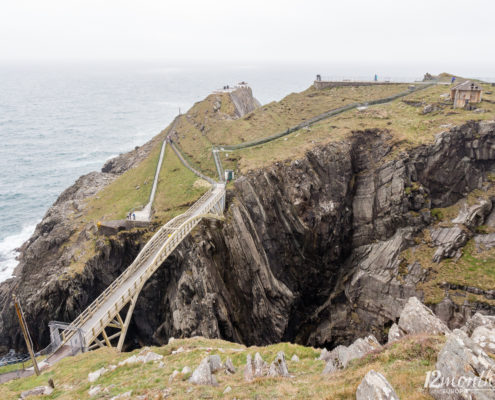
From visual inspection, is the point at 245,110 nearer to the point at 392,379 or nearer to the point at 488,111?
the point at 488,111

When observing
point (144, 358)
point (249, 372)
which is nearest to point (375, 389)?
point (249, 372)

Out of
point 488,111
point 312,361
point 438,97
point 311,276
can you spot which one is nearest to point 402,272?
point 311,276

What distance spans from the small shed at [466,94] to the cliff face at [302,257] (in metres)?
8.91

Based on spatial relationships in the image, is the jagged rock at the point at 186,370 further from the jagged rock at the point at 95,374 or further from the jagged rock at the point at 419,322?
the jagged rock at the point at 419,322

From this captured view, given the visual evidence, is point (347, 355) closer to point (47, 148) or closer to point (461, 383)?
point (461, 383)

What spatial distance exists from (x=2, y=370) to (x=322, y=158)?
4738cm

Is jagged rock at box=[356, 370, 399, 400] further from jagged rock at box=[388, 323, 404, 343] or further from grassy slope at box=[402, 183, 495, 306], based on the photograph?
grassy slope at box=[402, 183, 495, 306]

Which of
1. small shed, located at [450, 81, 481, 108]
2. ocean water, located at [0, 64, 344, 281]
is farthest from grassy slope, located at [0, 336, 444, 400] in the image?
small shed, located at [450, 81, 481, 108]

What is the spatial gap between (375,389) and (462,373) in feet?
10.1

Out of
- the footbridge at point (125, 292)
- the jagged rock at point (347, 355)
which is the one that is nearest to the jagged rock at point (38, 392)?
the footbridge at point (125, 292)

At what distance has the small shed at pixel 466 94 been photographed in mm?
58000

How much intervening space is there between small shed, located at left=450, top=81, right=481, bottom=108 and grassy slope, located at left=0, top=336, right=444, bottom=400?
57677mm

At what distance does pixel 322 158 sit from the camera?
5231 cm

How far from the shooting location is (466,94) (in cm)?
5806
